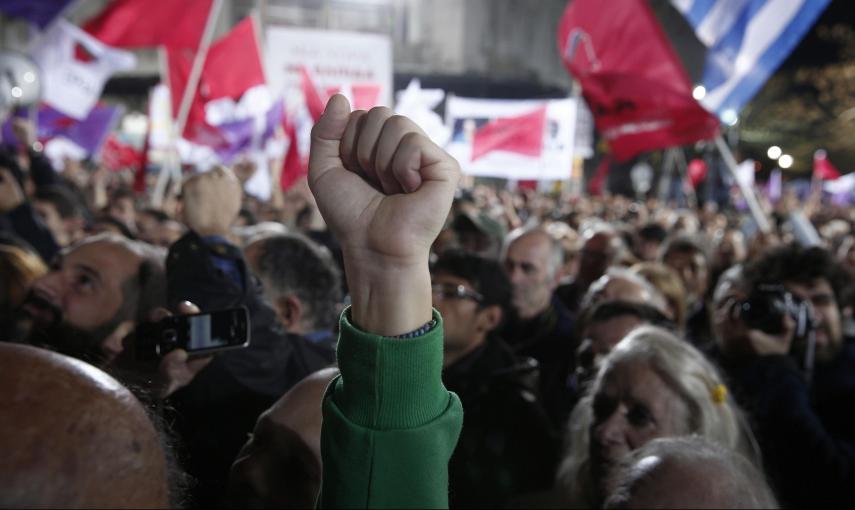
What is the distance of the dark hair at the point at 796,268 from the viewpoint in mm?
3344

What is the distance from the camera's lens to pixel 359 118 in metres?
0.91

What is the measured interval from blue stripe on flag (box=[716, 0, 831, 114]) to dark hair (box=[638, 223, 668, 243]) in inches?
54.7

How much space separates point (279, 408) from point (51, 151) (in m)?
13.4

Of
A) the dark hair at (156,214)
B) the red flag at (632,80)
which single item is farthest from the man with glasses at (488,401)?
the dark hair at (156,214)

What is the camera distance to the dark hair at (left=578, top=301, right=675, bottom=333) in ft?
9.06

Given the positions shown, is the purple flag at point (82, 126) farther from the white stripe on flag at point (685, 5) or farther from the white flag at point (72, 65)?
the white stripe on flag at point (685, 5)

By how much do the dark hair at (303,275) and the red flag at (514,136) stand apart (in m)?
5.06

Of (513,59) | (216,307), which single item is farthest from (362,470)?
(513,59)

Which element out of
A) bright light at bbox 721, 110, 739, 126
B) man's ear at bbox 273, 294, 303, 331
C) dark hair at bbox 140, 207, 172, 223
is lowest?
dark hair at bbox 140, 207, 172, 223

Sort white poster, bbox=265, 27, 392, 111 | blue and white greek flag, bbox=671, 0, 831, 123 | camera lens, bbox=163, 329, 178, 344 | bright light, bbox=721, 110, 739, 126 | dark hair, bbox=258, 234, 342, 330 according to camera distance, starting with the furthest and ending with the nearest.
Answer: white poster, bbox=265, 27, 392, 111, bright light, bbox=721, 110, 739, 126, blue and white greek flag, bbox=671, 0, 831, 123, dark hair, bbox=258, 234, 342, 330, camera lens, bbox=163, 329, 178, 344

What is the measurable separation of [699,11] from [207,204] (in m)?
4.50

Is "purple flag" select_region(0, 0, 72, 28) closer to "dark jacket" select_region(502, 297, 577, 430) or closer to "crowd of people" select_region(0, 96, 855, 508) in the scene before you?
"crowd of people" select_region(0, 96, 855, 508)

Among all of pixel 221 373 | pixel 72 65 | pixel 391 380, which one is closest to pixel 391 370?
pixel 391 380

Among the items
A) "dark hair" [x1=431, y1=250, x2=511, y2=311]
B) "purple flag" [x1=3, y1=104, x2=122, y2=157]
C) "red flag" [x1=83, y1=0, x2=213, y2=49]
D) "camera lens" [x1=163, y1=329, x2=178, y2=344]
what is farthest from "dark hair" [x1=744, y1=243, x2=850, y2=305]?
"purple flag" [x1=3, y1=104, x2=122, y2=157]
